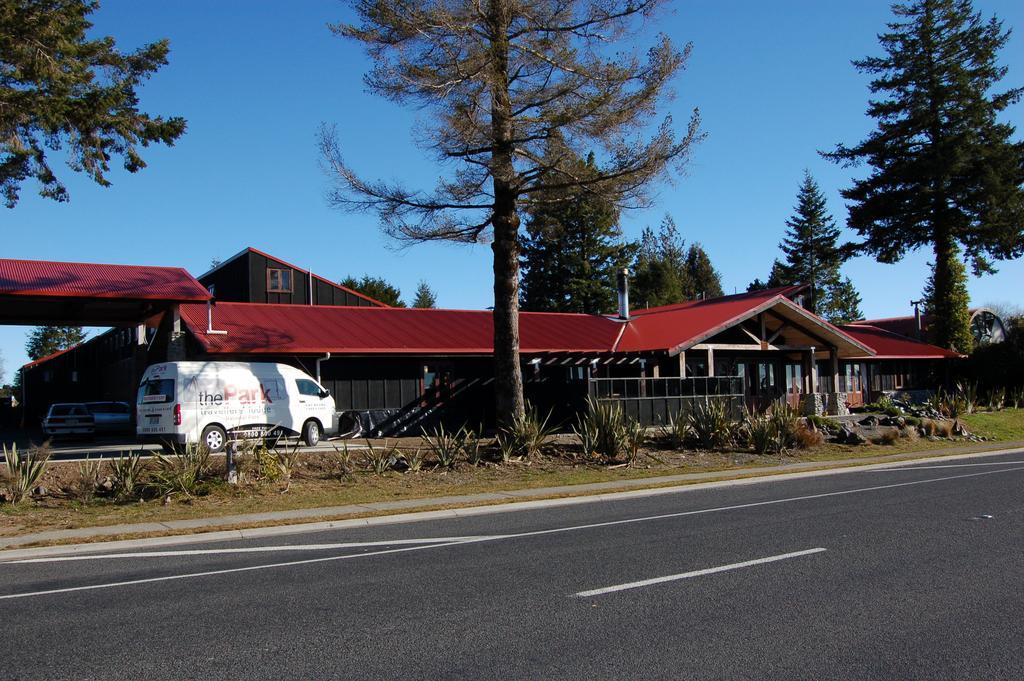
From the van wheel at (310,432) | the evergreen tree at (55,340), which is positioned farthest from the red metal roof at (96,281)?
the evergreen tree at (55,340)

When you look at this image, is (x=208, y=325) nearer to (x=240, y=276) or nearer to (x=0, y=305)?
(x=0, y=305)

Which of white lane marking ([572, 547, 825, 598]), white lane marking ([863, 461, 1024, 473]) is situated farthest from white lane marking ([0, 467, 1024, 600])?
white lane marking ([572, 547, 825, 598])

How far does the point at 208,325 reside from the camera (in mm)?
25844

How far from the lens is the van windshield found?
20266 millimetres

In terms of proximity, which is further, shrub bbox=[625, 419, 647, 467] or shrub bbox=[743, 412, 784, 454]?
shrub bbox=[743, 412, 784, 454]

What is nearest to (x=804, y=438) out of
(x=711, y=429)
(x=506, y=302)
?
(x=711, y=429)

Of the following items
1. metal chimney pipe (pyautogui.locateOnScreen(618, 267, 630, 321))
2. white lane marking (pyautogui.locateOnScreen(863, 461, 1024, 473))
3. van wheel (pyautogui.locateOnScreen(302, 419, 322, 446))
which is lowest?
white lane marking (pyautogui.locateOnScreen(863, 461, 1024, 473))

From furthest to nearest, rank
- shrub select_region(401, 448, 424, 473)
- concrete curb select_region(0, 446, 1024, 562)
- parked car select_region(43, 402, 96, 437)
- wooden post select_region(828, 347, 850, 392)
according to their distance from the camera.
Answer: wooden post select_region(828, 347, 850, 392) < parked car select_region(43, 402, 96, 437) < shrub select_region(401, 448, 424, 473) < concrete curb select_region(0, 446, 1024, 562)

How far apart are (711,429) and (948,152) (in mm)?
30137

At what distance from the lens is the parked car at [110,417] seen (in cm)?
3134

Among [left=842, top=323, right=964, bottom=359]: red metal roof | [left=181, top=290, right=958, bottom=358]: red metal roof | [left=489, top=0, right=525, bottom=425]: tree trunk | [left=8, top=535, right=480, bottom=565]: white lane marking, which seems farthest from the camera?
[left=842, top=323, right=964, bottom=359]: red metal roof

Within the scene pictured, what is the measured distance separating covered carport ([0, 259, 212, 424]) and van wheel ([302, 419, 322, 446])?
451 centimetres

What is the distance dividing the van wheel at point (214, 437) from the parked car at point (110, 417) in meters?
12.7

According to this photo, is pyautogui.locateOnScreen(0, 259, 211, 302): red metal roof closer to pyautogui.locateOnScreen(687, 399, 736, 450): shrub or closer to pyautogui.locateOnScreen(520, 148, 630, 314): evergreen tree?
pyautogui.locateOnScreen(687, 399, 736, 450): shrub
